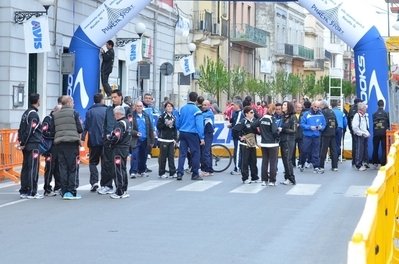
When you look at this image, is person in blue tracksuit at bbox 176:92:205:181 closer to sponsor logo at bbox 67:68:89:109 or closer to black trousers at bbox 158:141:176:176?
black trousers at bbox 158:141:176:176

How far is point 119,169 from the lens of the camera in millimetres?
14984

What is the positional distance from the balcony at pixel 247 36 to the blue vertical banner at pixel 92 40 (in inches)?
1404

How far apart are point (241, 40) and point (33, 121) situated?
46.1 meters

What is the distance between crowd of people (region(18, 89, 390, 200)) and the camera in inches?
588

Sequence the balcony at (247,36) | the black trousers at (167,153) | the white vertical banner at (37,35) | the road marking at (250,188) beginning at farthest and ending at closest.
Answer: the balcony at (247,36) < the white vertical banner at (37,35) < the black trousers at (167,153) < the road marking at (250,188)

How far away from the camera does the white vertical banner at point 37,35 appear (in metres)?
22.2

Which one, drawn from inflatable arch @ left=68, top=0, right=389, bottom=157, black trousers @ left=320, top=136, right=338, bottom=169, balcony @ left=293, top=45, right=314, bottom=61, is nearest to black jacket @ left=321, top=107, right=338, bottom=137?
black trousers @ left=320, top=136, right=338, bottom=169

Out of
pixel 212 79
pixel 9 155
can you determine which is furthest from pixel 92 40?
pixel 212 79

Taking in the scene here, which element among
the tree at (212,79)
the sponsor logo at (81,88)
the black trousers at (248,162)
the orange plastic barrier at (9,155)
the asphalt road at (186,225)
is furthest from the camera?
the tree at (212,79)

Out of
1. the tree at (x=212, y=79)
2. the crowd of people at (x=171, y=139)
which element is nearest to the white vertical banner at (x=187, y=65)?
the tree at (x=212, y=79)

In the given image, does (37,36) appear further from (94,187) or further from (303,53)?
(303,53)

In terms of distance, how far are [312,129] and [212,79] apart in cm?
2627

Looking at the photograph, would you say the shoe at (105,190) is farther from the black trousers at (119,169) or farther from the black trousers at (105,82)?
the black trousers at (105,82)

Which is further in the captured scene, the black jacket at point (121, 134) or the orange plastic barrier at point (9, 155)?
the orange plastic barrier at point (9, 155)
